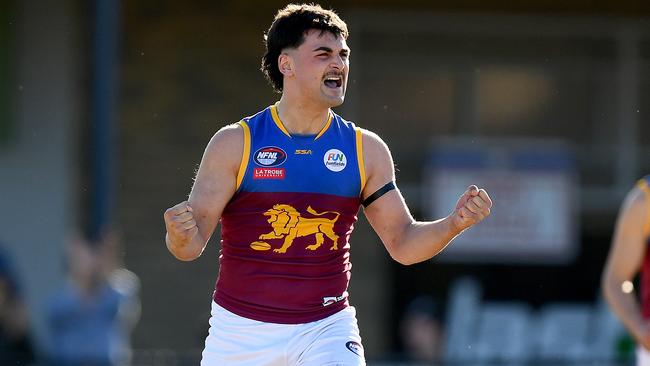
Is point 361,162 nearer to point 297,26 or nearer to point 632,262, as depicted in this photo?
point 297,26

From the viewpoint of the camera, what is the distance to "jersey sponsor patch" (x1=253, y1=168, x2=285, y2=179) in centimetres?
519

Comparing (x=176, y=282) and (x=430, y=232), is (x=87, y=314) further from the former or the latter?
(x=430, y=232)

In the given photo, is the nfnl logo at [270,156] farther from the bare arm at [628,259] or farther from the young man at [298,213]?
the bare arm at [628,259]

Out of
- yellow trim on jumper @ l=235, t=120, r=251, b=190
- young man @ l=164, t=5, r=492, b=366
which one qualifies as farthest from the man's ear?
yellow trim on jumper @ l=235, t=120, r=251, b=190

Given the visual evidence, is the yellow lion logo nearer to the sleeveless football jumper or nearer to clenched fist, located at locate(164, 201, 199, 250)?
the sleeveless football jumper

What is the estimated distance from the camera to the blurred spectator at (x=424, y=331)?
11.7m

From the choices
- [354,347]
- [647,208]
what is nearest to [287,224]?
[354,347]

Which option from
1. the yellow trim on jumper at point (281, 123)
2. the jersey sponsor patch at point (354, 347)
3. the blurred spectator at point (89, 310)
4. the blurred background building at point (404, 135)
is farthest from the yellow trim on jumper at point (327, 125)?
the blurred background building at point (404, 135)

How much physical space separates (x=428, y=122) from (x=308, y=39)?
26.9ft

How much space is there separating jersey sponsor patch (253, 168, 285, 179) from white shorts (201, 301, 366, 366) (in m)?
0.56

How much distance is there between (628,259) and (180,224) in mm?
2679

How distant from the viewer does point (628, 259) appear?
21.8ft

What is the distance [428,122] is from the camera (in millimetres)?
13492

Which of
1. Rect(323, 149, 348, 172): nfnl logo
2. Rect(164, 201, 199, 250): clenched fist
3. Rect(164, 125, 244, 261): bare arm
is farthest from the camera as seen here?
Rect(323, 149, 348, 172): nfnl logo
